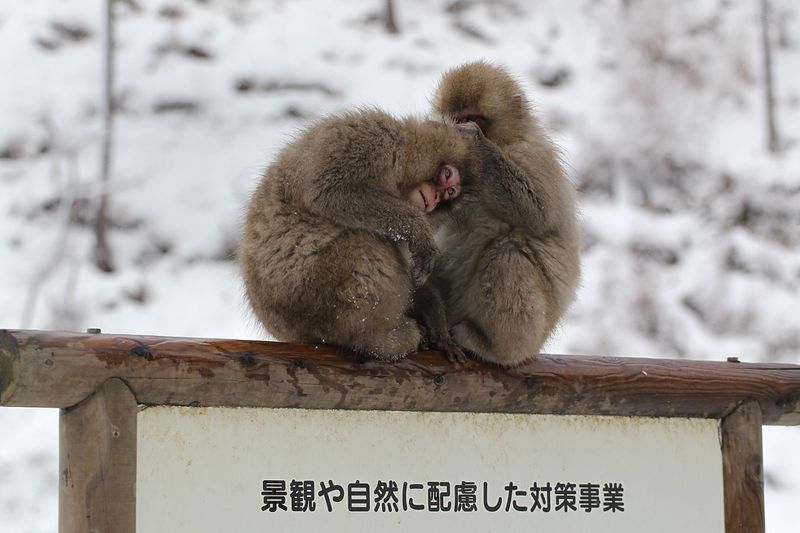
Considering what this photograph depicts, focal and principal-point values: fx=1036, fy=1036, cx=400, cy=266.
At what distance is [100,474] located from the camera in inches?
111

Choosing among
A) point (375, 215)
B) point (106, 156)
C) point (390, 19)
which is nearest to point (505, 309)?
point (375, 215)

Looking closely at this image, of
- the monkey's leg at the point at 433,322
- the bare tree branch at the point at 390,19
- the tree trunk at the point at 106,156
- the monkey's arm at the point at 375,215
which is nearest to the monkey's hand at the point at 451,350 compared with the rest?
the monkey's leg at the point at 433,322

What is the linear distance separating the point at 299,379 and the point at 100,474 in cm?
63

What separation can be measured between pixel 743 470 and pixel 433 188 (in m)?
1.51

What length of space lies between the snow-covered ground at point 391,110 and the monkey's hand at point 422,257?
5953 millimetres

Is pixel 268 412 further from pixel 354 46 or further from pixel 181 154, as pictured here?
pixel 354 46

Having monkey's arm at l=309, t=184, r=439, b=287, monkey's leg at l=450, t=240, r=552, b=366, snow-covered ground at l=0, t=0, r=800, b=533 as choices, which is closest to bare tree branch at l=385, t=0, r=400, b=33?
snow-covered ground at l=0, t=0, r=800, b=533

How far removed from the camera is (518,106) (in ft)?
13.1

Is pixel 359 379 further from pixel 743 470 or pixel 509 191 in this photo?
pixel 743 470

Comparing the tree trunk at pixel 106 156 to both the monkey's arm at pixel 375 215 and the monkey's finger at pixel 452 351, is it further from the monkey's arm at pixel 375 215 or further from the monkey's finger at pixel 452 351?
the monkey's arm at pixel 375 215

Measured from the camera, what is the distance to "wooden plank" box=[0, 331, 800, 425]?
280cm

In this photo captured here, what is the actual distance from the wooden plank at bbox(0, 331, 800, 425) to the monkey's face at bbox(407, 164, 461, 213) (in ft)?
1.66

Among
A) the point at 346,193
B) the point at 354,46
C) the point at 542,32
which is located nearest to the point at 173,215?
the point at 354,46

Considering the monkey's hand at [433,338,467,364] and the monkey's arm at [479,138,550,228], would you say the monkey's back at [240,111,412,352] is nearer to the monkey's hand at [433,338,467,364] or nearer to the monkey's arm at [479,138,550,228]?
the monkey's hand at [433,338,467,364]
